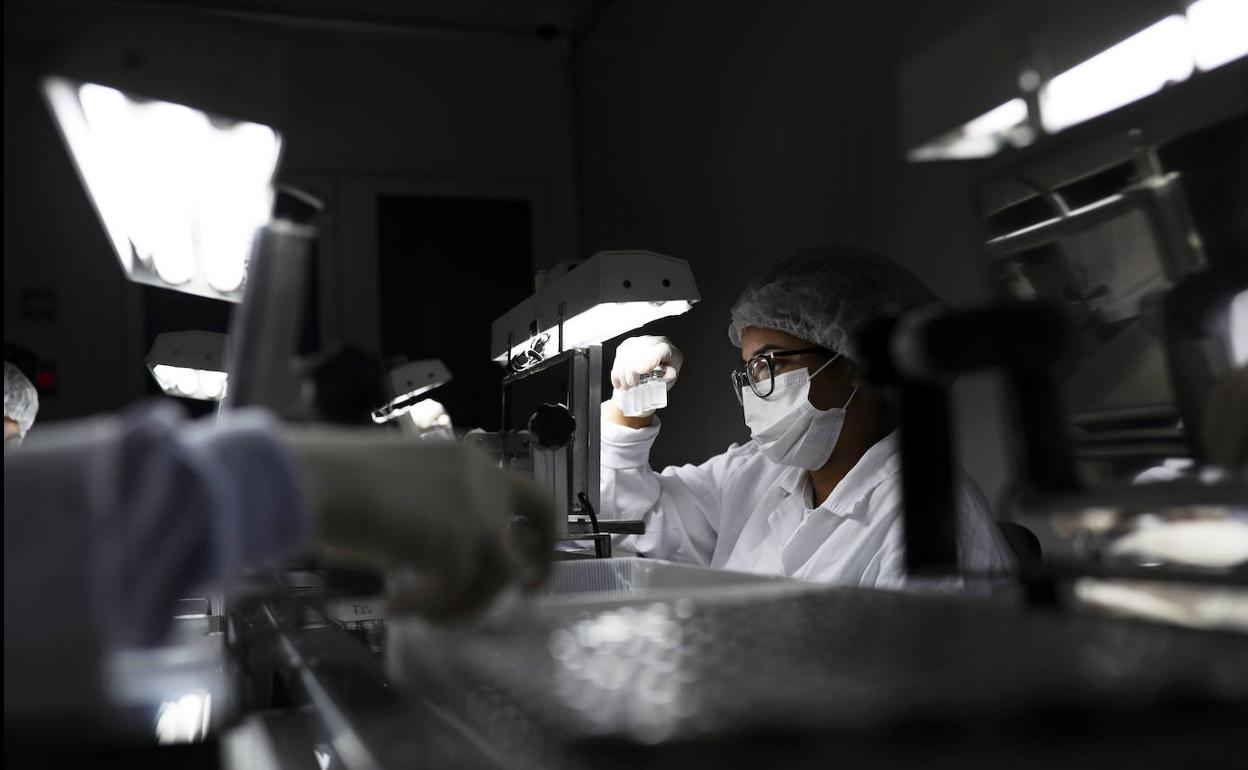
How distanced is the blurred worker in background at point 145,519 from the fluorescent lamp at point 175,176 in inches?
12.2

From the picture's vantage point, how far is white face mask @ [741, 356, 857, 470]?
2.13 meters

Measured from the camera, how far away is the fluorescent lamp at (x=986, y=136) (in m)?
1.94

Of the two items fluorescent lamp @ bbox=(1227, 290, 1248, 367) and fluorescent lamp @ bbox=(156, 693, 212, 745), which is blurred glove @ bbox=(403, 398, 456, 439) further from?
fluorescent lamp @ bbox=(1227, 290, 1248, 367)

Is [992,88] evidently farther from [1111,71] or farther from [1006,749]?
[1006,749]

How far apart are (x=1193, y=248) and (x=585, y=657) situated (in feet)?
2.28

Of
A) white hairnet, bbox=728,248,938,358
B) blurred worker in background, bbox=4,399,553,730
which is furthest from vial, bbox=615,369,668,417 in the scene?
blurred worker in background, bbox=4,399,553,730

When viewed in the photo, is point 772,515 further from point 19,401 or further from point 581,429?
point 19,401

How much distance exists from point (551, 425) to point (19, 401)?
78.3 inches

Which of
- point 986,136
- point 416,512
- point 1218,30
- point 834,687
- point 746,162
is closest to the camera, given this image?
point 834,687

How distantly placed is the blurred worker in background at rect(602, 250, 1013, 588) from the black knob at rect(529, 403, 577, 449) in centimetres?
53

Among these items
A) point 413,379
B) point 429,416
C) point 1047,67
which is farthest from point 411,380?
point 1047,67

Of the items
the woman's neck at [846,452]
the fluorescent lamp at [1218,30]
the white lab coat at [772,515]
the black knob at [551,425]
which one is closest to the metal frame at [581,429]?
the black knob at [551,425]

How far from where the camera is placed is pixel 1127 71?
1.70 meters

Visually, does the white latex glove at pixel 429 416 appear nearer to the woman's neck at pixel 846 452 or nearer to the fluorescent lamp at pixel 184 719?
the woman's neck at pixel 846 452
